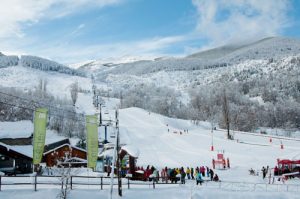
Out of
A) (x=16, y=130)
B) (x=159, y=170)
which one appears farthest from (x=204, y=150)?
(x=16, y=130)

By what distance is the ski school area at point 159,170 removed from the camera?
2517cm

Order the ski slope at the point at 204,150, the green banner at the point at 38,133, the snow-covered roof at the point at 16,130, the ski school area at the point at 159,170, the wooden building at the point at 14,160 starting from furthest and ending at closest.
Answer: the snow-covered roof at the point at 16,130 < the ski slope at the point at 204,150 < the wooden building at the point at 14,160 < the green banner at the point at 38,133 < the ski school area at the point at 159,170

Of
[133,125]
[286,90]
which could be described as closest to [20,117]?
[133,125]

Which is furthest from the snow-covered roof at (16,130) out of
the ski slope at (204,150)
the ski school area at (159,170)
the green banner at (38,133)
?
the green banner at (38,133)

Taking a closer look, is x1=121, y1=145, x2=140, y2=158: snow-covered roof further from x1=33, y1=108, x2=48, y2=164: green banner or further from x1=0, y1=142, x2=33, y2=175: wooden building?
x1=0, y1=142, x2=33, y2=175: wooden building

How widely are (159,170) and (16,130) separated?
2841cm

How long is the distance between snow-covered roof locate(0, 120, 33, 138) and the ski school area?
0.17 meters

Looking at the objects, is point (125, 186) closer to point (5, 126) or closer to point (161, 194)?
point (161, 194)

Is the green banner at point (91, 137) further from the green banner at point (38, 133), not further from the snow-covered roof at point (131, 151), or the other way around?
the snow-covered roof at point (131, 151)

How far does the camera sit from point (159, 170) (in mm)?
41938

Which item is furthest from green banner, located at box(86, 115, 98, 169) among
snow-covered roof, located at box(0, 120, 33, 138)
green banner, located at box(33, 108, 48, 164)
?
snow-covered roof, located at box(0, 120, 33, 138)

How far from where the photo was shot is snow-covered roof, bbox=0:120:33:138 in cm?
5785

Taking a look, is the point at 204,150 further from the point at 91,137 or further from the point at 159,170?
the point at 91,137

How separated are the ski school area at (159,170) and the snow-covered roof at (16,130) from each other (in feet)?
0.55
